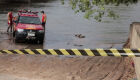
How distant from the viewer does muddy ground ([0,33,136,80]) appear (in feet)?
35.0

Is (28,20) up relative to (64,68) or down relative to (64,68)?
up

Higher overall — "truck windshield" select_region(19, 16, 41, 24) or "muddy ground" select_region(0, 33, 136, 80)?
"truck windshield" select_region(19, 16, 41, 24)

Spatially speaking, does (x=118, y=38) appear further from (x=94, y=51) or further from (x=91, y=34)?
(x=94, y=51)

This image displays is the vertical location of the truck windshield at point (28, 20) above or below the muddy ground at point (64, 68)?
above

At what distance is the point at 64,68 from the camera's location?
12180mm

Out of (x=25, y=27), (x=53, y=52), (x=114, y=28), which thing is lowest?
(x=114, y=28)

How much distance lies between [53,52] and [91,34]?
53.5 feet

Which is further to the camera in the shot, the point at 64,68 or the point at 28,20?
the point at 28,20

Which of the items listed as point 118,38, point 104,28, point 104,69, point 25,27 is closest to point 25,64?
point 104,69

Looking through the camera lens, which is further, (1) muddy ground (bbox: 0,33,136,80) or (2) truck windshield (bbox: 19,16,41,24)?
(2) truck windshield (bbox: 19,16,41,24)

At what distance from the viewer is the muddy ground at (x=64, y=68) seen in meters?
10.7

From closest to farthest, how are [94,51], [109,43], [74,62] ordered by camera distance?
1. [94,51]
2. [74,62]
3. [109,43]

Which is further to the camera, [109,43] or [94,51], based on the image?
[109,43]

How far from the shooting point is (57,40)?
19.8 m
